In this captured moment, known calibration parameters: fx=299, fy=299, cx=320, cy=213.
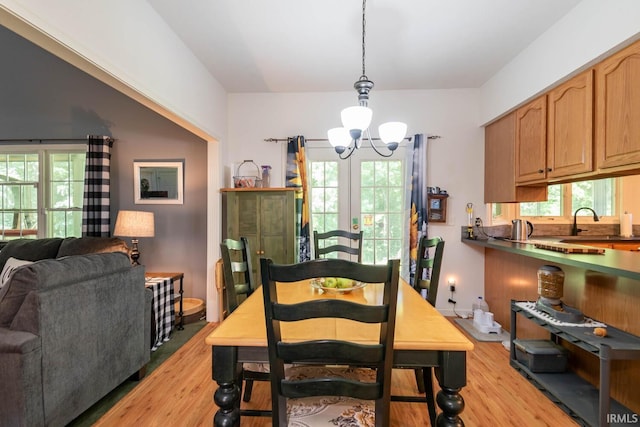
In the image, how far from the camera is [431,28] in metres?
2.43

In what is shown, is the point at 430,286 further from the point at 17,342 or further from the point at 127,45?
the point at 127,45

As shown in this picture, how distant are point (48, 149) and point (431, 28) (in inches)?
190

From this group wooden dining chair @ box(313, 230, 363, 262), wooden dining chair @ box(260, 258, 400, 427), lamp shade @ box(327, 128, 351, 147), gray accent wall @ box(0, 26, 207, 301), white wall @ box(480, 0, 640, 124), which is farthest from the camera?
gray accent wall @ box(0, 26, 207, 301)

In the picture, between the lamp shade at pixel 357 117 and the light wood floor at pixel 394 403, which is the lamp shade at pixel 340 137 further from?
the light wood floor at pixel 394 403

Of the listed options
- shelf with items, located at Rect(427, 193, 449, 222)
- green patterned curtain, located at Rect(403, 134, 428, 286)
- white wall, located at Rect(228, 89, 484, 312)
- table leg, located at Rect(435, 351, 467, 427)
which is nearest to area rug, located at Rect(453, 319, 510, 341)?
white wall, located at Rect(228, 89, 484, 312)

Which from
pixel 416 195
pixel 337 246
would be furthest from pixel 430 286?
pixel 416 195

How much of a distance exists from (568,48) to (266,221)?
301 cm

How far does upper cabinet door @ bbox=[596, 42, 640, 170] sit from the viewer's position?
185cm

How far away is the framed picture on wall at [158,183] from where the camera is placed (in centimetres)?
382

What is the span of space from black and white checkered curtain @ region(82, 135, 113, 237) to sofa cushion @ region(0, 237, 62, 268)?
728 millimetres

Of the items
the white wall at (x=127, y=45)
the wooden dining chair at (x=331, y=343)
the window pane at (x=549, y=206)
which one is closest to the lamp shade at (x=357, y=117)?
the wooden dining chair at (x=331, y=343)

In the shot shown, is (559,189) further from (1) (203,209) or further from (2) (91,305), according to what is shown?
(2) (91,305)

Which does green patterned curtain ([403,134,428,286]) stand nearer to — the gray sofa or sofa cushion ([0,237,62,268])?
the gray sofa

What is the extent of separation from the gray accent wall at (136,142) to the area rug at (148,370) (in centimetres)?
67
